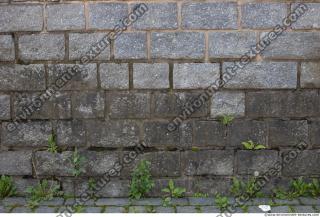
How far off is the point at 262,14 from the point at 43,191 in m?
2.99

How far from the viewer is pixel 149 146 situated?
5.05 metres

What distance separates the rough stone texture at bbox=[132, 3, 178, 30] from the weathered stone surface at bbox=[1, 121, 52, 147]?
4.80ft

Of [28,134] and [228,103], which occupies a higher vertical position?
[228,103]

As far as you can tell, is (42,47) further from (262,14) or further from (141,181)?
(262,14)

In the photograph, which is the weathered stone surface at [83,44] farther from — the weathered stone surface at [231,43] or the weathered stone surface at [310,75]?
the weathered stone surface at [310,75]

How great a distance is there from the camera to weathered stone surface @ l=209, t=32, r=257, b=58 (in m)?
4.86

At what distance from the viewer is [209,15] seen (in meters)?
4.82

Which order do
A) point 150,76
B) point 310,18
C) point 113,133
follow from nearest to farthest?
1. point 310,18
2. point 150,76
3. point 113,133

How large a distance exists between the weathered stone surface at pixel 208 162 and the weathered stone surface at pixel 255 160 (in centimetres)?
11

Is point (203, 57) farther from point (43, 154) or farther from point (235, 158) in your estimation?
point (43, 154)

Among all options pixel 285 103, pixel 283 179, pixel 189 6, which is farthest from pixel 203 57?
pixel 283 179

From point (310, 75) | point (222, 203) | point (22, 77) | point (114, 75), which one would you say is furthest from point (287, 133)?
point (22, 77)

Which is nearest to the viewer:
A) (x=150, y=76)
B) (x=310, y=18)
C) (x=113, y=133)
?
(x=310, y=18)

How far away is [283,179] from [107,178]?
1.92 metres
